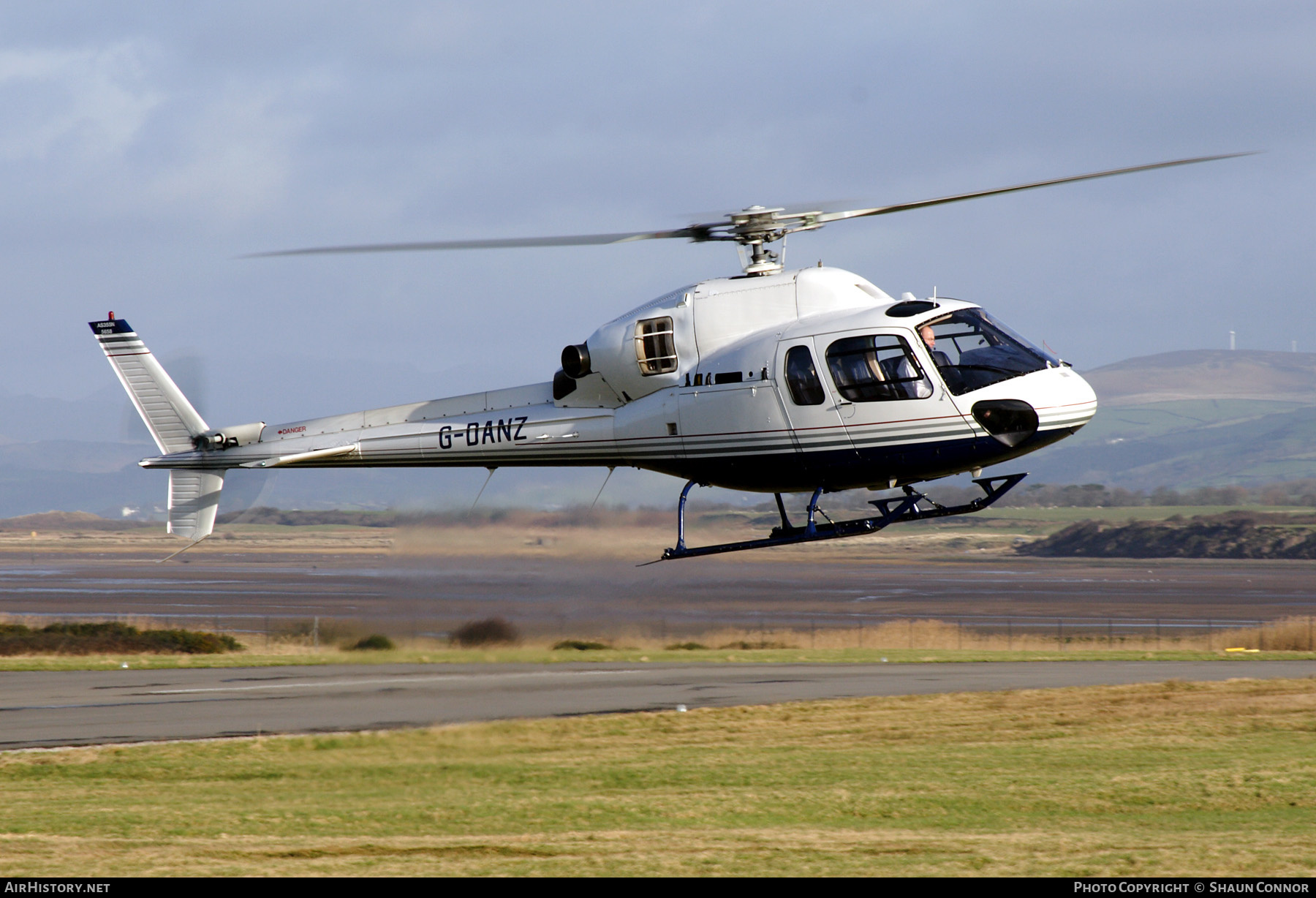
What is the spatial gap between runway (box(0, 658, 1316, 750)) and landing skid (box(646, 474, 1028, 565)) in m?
7.05

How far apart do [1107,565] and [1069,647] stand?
3530 inches

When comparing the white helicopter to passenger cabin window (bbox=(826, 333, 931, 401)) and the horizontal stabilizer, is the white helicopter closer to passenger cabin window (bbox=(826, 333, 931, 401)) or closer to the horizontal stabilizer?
passenger cabin window (bbox=(826, 333, 931, 401))

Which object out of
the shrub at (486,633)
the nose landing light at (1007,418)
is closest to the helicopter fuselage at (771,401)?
the nose landing light at (1007,418)

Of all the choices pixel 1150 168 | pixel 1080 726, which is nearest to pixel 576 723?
pixel 1080 726

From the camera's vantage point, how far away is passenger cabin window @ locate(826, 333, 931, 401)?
18.7 meters

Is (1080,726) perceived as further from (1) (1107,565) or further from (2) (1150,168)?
(1) (1107,565)

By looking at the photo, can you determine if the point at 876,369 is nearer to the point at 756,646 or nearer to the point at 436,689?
the point at 436,689

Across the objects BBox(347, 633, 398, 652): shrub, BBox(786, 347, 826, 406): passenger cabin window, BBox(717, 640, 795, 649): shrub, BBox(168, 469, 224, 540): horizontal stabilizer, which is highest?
BBox(786, 347, 826, 406): passenger cabin window

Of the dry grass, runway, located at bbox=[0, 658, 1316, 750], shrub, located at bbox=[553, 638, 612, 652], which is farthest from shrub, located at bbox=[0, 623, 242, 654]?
shrub, located at bbox=[553, 638, 612, 652]

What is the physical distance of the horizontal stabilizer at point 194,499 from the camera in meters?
24.3

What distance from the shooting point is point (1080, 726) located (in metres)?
25.1

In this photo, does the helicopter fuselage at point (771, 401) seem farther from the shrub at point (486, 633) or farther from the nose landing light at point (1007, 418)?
the shrub at point (486, 633)

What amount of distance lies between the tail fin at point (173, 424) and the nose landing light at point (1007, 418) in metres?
14.4

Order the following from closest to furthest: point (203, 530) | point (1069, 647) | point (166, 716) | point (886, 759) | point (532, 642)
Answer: point (886, 759) < point (203, 530) < point (166, 716) < point (532, 642) < point (1069, 647)
